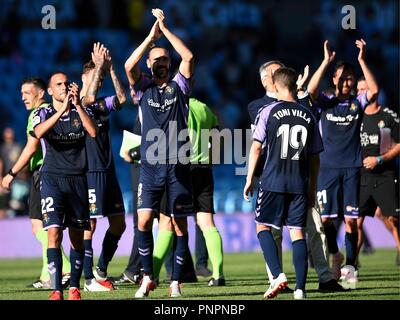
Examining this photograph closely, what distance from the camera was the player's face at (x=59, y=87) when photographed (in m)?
11.3

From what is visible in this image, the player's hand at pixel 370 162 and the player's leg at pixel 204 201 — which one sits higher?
the player's hand at pixel 370 162

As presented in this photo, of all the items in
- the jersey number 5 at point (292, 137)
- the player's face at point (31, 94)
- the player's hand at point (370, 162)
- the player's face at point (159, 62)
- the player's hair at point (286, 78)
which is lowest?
the player's hand at point (370, 162)

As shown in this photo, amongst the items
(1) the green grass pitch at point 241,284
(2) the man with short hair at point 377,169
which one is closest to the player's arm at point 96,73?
(1) the green grass pitch at point 241,284

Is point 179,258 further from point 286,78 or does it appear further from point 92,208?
point 286,78

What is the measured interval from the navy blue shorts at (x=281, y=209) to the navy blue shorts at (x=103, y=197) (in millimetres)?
2739

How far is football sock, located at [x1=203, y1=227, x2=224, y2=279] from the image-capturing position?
13500mm

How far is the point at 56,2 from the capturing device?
28062mm

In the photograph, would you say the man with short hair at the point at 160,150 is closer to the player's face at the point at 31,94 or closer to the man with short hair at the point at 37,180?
the man with short hair at the point at 37,180

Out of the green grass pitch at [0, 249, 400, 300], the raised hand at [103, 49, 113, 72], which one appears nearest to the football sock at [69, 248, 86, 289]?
the green grass pitch at [0, 249, 400, 300]

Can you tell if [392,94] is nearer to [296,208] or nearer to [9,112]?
[9,112]

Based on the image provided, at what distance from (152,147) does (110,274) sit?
478 cm

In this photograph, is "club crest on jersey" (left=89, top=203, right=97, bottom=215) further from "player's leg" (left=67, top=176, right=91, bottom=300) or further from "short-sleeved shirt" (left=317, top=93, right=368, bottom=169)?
"short-sleeved shirt" (left=317, top=93, right=368, bottom=169)
